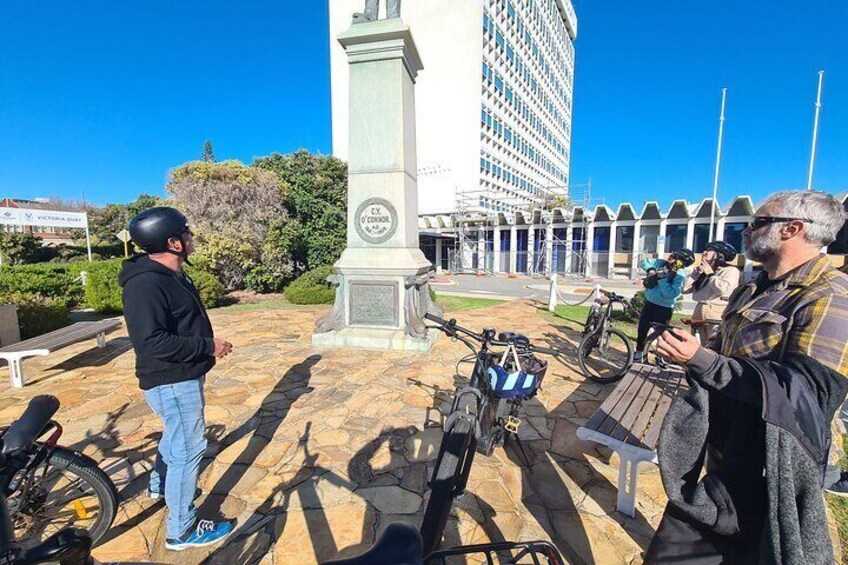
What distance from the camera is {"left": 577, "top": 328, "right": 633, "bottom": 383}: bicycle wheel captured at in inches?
192

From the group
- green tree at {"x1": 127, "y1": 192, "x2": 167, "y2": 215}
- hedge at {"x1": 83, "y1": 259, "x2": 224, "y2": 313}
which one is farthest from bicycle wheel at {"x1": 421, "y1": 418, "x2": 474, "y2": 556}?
green tree at {"x1": 127, "y1": 192, "x2": 167, "y2": 215}

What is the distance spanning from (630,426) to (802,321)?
1.70 metres

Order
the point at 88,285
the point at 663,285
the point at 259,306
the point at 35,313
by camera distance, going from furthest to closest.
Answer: the point at 259,306 → the point at 88,285 → the point at 35,313 → the point at 663,285

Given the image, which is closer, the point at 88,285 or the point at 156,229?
the point at 156,229

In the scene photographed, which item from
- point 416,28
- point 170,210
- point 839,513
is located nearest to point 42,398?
point 170,210

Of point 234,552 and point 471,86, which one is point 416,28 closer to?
point 471,86

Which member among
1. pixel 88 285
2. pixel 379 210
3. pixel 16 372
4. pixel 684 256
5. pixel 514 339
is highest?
pixel 379 210

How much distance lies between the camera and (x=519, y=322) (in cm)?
877

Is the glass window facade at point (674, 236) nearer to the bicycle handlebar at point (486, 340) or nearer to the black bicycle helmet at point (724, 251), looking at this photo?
the black bicycle helmet at point (724, 251)

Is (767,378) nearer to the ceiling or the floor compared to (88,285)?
nearer to the ceiling

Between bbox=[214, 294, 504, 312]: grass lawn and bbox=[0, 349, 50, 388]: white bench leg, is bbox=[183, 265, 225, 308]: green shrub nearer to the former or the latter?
bbox=[214, 294, 504, 312]: grass lawn

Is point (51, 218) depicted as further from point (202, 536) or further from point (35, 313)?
point (202, 536)

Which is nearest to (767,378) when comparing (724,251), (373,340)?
(724,251)

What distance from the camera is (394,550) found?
3.28 ft
